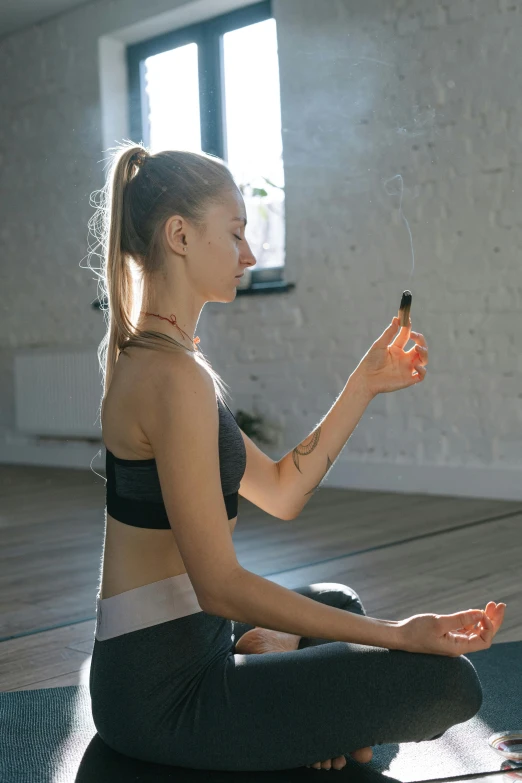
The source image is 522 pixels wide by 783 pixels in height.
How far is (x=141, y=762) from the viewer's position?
54.9 inches

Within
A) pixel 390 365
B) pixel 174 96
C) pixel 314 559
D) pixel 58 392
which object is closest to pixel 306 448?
pixel 390 365

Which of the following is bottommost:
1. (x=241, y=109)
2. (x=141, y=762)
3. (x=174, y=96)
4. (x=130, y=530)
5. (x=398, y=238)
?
(x=141, y=762)

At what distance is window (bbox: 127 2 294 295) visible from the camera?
4832 mm

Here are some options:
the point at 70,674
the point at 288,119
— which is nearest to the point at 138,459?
the point at 70,674

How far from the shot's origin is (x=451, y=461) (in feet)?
14.0

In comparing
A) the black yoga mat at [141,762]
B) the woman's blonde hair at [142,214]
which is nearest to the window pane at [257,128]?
the black yoga mat at [141,762]

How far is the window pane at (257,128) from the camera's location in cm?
480

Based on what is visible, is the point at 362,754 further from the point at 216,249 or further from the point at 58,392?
the point at 58,392

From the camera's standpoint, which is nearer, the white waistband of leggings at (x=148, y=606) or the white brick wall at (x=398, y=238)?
the white waistband of leggings at (x=148, y=606)

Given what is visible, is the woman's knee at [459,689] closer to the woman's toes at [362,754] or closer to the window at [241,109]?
the woman's toes at [362,754]

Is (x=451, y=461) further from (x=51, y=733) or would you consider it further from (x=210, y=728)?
(x=210, y=728)

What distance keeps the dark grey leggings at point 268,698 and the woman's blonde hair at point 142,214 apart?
35 cm

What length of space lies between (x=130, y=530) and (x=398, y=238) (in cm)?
329

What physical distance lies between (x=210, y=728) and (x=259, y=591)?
0.20 meters
